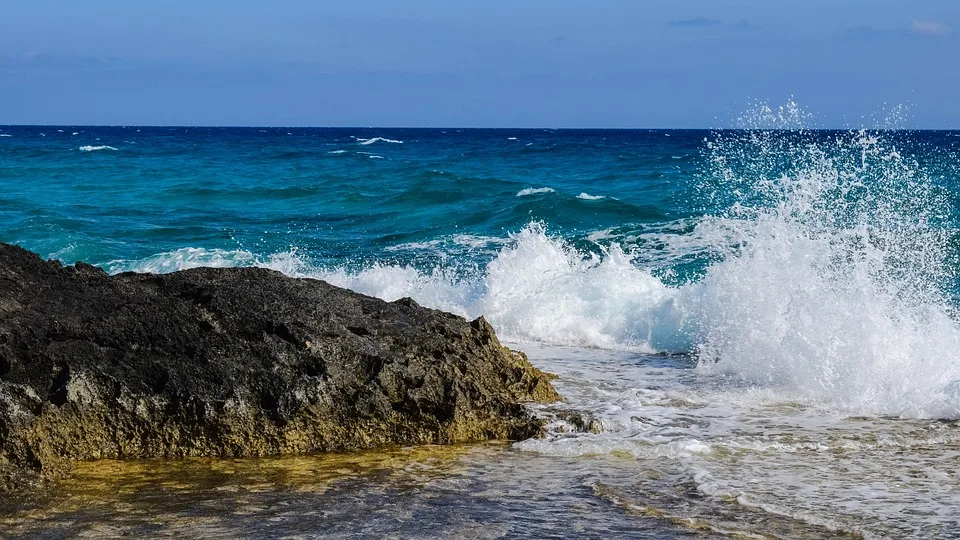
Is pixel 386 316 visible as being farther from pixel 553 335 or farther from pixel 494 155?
pixel 494 155

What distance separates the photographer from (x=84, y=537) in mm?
4062

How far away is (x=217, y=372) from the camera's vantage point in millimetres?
5246

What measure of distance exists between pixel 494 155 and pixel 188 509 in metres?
33.1

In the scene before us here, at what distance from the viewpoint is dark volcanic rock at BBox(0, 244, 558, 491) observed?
5.03 meters

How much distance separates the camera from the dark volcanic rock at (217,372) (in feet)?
16.5

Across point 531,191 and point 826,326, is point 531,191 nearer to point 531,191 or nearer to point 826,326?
point 531,191

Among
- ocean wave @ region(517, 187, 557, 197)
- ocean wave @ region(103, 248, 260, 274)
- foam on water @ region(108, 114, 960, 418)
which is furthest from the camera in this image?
ocean wave @ region(517, 187, 557, 197)

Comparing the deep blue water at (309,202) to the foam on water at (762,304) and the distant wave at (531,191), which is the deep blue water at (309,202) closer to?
the distant wave at (531,191)

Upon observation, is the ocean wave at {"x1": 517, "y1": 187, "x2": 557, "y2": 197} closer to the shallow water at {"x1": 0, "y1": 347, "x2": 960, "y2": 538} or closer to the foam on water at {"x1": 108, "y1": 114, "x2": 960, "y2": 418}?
the foam on water at {"x1": 108, "y1": 114, "x2": 960, "y2": 418}

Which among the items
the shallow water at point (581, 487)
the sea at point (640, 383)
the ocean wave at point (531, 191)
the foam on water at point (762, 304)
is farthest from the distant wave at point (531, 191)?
the shallow water at point (581, 487)

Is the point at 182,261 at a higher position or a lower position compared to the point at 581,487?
lower

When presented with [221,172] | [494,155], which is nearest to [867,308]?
[221,172]

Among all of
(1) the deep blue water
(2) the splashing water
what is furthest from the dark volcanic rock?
(1) the deep blue water

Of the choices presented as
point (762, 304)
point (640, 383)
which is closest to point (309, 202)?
point (762, 304)
